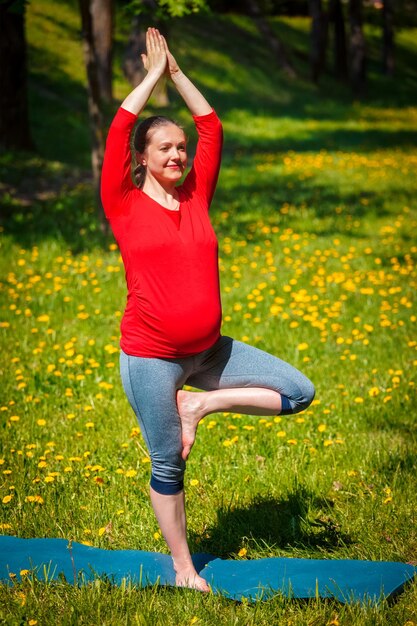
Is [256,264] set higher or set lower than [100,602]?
lower

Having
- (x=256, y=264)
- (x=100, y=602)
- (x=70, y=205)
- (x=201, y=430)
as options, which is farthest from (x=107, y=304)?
(x=100, y=602)

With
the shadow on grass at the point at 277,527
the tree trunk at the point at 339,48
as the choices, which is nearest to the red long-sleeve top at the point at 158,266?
the shadow on grass at the point at 277,527

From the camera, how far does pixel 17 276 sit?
7859mm

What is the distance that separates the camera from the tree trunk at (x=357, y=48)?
29.0 metres

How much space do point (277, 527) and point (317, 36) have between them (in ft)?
90.7

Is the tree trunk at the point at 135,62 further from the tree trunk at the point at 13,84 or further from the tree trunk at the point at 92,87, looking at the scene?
the tree trunk at the point at 92,87

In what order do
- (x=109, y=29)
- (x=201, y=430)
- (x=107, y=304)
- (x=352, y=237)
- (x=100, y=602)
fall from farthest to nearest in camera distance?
(x=109, y=29)
(x=352, y=237)
(x=107, y=304)
(x=201, y=430)
(x=100, y=602)

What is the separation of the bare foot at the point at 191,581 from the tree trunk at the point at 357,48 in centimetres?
2896

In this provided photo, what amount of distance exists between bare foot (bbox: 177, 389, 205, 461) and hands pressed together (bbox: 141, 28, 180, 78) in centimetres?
130

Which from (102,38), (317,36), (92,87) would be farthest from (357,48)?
(92,87)

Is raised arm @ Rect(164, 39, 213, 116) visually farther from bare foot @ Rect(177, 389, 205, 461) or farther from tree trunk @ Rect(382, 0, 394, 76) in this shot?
tree trunk @ Rect(382, 0, 394, 76)

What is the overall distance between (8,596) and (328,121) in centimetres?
2127

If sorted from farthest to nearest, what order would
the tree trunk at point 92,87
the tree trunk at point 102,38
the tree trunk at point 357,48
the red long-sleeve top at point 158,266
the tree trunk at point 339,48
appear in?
the tree trunk at point 339,48
the tree trunk at point 357,48
the tree trunk at point 102,38
the tree trunk at point 92,87
the red long-sleeve top at point 158,266

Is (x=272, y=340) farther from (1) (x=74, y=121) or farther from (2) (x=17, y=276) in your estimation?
(1) (x=74, y=121)
